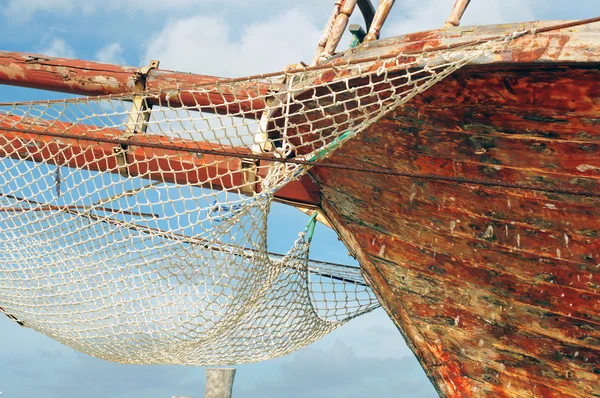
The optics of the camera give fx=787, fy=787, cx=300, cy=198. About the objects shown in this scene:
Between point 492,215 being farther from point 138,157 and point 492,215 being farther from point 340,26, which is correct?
point 138,157

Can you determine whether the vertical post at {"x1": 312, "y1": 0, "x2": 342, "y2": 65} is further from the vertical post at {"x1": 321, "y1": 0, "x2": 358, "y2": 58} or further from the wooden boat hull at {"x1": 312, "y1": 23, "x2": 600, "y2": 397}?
the wooden boat hull at {"x1": 312, "y1": 23, "x2": 600, "y2": 397}

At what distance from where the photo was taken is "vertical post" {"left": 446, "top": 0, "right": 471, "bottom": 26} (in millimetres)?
5055

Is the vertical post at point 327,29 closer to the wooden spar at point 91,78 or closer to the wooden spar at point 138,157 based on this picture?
the wooden spar at point 91,78

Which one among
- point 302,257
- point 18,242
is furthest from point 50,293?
point 302,257

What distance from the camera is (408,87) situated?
14.9 feet

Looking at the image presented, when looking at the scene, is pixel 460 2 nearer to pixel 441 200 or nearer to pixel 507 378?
pixel 441 200

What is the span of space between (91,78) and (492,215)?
373cm

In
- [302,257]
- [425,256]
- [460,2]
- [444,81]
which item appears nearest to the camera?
[444,81]

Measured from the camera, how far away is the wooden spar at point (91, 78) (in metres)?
6.28

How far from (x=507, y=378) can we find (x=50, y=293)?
140 inches

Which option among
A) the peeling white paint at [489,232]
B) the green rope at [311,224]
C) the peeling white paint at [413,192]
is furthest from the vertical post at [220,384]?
the peeling white paint at [489,232]

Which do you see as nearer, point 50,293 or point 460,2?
point 460,2

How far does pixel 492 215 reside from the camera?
16.5 ft

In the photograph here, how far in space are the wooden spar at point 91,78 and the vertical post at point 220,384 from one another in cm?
479
